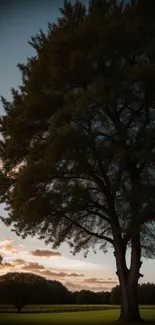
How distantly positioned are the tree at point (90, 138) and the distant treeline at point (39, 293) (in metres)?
8.95

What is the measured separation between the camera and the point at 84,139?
13.4 meters

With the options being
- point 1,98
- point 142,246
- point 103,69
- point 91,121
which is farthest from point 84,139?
point 1,98

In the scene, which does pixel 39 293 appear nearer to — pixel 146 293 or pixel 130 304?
pixel 146 293

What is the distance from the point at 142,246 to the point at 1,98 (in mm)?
7781

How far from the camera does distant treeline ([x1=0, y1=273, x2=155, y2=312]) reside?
2406 cm

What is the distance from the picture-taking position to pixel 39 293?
2559 centimetres

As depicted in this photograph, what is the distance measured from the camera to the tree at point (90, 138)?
13.2 meters

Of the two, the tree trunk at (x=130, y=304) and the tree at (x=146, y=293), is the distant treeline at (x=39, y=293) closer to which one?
the tree at (x=146, y=293)

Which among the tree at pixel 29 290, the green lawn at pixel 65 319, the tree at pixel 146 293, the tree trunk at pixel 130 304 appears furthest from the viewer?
the tree at pixel 29 290

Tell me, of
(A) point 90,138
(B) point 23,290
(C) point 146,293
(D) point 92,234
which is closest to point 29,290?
(B) point 23,290

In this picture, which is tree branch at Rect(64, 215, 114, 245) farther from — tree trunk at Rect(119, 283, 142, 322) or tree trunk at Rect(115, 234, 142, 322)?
tree trunk at Rect(119, 283, 142, 322)

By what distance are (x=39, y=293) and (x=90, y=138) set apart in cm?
1488

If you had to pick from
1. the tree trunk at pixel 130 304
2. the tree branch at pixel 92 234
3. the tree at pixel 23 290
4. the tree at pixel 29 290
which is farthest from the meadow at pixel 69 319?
the tree at pixel 23 290

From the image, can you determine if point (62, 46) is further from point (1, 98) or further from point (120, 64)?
point (1, 98)
